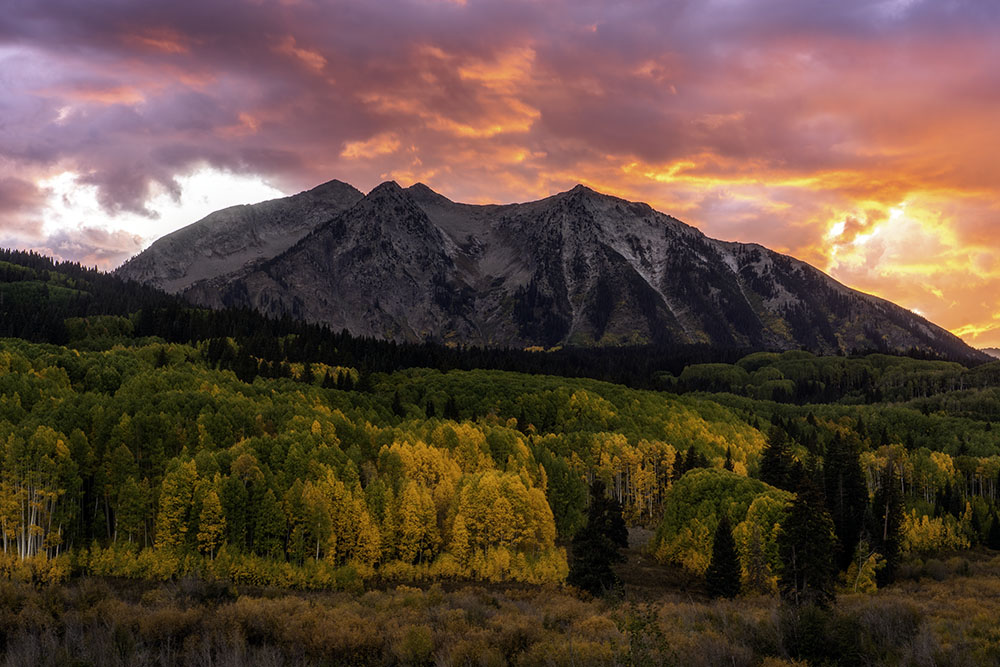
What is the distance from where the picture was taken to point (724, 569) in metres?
69.2

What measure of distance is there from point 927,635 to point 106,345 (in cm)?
21773

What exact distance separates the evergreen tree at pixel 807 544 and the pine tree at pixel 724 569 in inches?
204

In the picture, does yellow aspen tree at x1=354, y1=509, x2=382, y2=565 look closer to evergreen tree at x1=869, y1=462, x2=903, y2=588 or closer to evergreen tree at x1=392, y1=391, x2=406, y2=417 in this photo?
evergreen tree at x1=869, y1=462, x2=903, y2=588

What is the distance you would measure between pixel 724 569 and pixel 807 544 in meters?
10.6

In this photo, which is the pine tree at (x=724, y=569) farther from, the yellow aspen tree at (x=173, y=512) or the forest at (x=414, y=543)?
the yellow aspen tree at (x=173, y=512)

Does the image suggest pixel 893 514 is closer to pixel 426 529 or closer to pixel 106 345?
pixel 426 529

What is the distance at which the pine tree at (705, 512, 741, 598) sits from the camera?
6844 centimetres

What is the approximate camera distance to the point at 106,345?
625ft

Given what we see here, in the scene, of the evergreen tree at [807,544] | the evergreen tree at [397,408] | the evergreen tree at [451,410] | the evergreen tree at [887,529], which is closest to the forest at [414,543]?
the evergreen tree at [807,544]

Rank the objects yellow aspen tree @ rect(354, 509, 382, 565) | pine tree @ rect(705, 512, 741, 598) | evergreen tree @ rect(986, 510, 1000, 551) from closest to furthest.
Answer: pine tree @ rect(705, 512, 741, 598) → yellow aspen tree @ rect(354, 509, 382, 565) → evergreen tree @ rect(986, 510, 1000, 551)

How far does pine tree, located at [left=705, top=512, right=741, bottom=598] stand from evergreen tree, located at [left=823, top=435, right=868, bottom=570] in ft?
54.4

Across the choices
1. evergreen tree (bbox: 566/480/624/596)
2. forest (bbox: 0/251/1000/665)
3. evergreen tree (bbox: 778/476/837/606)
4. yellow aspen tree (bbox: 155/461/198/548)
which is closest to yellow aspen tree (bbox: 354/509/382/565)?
forest (bbox: 0/251/1000/665)

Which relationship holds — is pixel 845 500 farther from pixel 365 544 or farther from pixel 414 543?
pixel 365 544

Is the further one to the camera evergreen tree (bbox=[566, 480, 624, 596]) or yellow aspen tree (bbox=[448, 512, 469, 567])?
yellow aspen tree (bbox=[448, 512, 469, 567])
